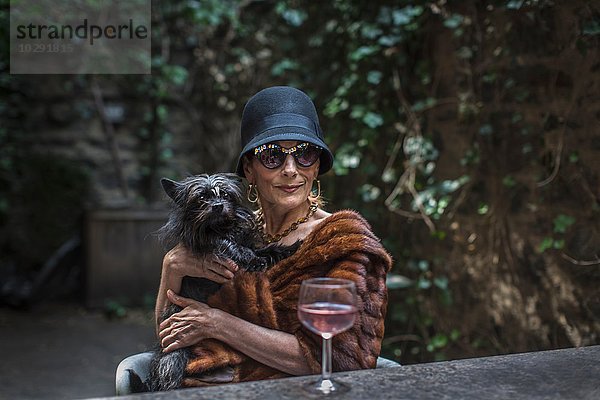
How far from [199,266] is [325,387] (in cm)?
72

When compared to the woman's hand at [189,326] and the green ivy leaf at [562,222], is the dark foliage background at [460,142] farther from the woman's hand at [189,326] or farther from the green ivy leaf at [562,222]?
the woman's hand at [189,326]

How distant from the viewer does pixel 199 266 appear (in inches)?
77.1

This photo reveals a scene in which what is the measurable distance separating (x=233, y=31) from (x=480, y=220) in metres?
3.42

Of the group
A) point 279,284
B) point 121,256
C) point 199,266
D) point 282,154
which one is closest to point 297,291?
point 279,284

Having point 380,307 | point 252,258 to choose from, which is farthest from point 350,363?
point 252,258

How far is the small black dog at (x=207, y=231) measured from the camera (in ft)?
6.37

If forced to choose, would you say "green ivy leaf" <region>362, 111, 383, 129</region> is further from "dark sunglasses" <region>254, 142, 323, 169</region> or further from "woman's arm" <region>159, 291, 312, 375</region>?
"woman's arm" <region>159, 291, 312, 375</region>

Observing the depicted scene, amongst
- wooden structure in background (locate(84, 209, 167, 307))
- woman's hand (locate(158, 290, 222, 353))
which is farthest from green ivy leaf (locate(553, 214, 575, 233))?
wooden structure in background (locate(84, 209, 167, 307))

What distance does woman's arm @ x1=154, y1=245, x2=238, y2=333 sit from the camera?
6.34 feet

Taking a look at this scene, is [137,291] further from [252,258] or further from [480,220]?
[252,258]

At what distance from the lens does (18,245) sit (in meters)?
6.02

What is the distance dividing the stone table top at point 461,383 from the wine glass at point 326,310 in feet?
0.24

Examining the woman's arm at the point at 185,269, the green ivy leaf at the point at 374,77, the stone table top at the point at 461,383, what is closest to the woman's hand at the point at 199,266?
the woman's arm at the point at 185,269

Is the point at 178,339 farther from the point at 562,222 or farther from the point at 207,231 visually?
the point at 562,222
